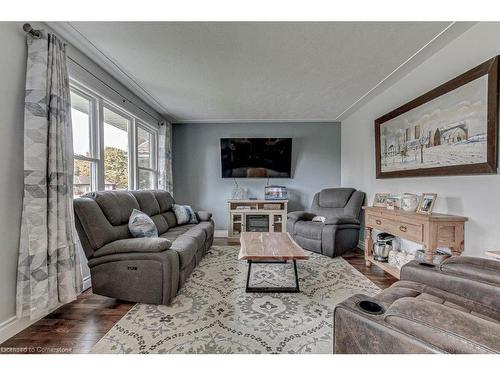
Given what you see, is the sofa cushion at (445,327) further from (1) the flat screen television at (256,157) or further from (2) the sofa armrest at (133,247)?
(1) the flat screen television at (256,157)

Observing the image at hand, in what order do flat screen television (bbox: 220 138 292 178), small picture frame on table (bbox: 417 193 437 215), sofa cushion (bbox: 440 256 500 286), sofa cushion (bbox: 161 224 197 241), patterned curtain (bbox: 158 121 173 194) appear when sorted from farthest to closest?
flat screen television (bbox: 220 138 292 178) < patterned curtain (bbox: 158 121 173 194) < sofa cushion (bbox: 161 224 197 241) < small picture frame on table (bbox: 417 193 437 215) < sofa cushion (bbox: 440 256 500 286)

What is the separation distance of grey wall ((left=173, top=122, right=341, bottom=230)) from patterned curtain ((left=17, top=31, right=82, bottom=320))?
291cm

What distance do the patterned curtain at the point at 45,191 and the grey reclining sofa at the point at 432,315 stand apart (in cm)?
207

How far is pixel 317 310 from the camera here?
1928 millimetres

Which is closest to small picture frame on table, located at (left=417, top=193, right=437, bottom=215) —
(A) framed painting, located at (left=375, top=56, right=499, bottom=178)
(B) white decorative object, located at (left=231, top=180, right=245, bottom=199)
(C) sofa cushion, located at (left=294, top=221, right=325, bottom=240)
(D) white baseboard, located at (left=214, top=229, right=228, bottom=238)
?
(A) framed painting, located at (left=375, top=56, right=499, bottom=178)

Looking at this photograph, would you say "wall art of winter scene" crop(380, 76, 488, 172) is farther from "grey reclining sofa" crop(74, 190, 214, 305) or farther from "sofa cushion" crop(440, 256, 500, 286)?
"grey reclining sofa" crop(74, 190, 214, 305)

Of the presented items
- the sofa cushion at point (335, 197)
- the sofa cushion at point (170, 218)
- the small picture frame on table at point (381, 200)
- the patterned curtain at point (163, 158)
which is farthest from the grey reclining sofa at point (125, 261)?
the sofa cushion at point (335, 197)

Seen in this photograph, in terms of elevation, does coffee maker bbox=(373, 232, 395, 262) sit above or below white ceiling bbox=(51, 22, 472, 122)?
below

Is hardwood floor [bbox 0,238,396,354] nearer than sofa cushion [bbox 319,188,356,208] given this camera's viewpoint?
Yes

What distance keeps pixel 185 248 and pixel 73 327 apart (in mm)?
1004

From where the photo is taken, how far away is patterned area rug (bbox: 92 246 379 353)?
150cm

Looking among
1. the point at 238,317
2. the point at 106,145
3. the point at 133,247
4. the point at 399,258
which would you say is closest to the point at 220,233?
the point at 106,145
